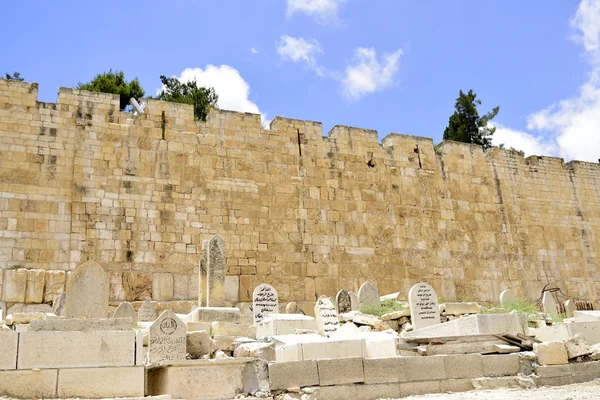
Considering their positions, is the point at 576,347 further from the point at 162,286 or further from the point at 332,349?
the point at 162,286

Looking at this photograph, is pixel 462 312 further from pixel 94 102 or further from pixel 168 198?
pixel 94 102

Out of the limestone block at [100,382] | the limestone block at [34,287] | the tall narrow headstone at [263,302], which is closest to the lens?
the limestone block at [100,382]

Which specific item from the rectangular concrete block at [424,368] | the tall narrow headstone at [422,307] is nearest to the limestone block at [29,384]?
the rectangular concrete block at [424,368]

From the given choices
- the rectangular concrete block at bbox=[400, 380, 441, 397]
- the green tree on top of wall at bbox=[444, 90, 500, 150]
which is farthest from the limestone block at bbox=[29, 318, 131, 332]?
the green tree on top of wall at bbox=[444, 90, 500, 150]

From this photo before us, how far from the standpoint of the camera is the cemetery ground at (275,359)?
573 cm

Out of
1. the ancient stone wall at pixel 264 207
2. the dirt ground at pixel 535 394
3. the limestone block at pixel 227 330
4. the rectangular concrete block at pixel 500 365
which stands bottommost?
the dirt ground at pixel 535 394

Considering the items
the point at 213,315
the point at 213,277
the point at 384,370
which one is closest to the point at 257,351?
the point at 384,370

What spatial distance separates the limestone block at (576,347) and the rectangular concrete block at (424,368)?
1748 mm

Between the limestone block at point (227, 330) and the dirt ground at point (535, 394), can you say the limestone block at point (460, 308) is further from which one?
the limestone block at point (227, 330)

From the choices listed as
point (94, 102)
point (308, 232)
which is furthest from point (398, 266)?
point (94, 102)

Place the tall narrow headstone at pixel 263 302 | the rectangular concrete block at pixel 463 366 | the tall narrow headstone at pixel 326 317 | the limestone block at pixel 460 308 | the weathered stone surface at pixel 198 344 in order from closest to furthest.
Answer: the weathered stone surface at pixel 198 344, the rectangular concrete block at pixel 463 366, the tall narrow headstone at pixel 326 317, the tall narrow headstone at pixel 263 302, the limestone block at pixel 460 308

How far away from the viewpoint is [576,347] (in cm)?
771

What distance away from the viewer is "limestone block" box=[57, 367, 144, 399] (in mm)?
5656

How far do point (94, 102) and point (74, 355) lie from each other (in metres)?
8.21
